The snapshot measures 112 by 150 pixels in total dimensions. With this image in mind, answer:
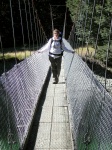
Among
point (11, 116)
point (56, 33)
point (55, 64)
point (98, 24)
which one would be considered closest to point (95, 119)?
point (11, 116)

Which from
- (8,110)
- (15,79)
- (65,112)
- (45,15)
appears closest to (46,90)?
(65,112)

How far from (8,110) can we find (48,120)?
1568 mm

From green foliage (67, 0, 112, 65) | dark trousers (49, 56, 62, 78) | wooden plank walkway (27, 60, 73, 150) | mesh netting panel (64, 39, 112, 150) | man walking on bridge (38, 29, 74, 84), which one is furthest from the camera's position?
green foliage (67, 0, 112, 65)

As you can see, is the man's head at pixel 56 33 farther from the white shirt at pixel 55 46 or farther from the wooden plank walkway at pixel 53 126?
the wooden plank walkway at pixel 53 126

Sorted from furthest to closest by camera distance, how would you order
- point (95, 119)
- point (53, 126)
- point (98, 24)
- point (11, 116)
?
point (98, 24) < point (53, 126) < point (11, 116) < point (95, 119)

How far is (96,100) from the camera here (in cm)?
273

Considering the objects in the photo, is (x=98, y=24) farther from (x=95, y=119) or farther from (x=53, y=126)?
(x=95, y=119)

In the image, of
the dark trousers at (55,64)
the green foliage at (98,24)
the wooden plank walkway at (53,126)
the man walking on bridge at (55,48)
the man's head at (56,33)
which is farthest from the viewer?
the green foliage at (98,24)

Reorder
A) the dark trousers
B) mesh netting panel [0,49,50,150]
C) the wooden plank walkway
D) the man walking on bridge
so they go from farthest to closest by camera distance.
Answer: the dark trousers, the man walking on bridge, the wooden plank walkway, mesh netting panel [0,49,50,150]

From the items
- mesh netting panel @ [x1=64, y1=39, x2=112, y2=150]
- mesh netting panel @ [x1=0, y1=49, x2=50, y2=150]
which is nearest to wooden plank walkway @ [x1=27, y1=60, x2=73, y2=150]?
mesh netting panel @ [x1=0, y1=49, x2=50, y2=150]

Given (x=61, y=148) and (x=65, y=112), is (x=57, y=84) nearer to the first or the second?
(x=65, y=112)

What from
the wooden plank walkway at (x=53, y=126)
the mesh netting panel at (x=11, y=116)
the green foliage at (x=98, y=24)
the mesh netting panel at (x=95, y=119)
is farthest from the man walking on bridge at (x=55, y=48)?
the green foliage at (x=98, y=24)

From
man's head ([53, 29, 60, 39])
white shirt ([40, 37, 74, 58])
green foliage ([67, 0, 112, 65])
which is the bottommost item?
green foliage ([67, 0, 112, 65])

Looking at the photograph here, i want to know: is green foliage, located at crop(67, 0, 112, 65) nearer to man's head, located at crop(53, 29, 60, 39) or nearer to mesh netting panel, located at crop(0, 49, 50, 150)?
man's head, located at crop(53, 29, 60, 39)
